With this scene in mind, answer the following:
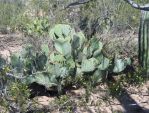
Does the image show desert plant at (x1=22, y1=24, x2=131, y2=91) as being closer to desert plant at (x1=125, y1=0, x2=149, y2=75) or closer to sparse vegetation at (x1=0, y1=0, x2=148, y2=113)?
sparse vegetation at (x1=0, y1=0, x2=148, y2=113)

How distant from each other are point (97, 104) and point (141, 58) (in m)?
1.56

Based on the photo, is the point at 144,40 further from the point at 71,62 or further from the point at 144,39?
the point at 71,62

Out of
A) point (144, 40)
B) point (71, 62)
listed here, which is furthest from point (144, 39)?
point (71, 62)

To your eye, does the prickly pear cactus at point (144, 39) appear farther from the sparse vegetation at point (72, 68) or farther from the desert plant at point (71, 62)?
the desert plant at point (71, 62)

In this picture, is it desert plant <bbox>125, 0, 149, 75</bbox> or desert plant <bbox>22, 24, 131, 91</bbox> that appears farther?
desert plant <bbox>125, 0, 149, 75</bbox>

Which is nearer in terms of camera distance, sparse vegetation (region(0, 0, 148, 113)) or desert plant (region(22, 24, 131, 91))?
sparse vegetation (region(0, 0, 148, 113))

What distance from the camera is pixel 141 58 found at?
6246 millimetres

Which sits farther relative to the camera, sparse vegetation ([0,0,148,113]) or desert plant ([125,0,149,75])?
desert plant ([125,0,149,75])

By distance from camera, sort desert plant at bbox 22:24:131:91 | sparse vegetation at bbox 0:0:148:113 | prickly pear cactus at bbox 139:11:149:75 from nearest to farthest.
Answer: sparse vegetation at bbox 0:0:148:113 < desert plant at bbox 22:24:131:91 < prickly pear cactus at bbox 139:11:149:75

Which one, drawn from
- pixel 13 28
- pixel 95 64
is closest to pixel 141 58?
pixel 95 64

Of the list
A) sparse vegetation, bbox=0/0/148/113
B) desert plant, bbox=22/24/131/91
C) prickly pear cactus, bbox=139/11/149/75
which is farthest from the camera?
prickly pear cactus, bbox=139/11/149/75

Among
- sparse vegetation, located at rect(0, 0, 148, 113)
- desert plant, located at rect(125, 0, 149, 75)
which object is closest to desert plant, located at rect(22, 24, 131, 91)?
sparse vegetation, located at rect(0, 0, 148, 113)

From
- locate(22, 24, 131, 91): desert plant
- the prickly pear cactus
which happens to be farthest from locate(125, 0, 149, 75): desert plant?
locate(22, 24, 131, 91): desert plant

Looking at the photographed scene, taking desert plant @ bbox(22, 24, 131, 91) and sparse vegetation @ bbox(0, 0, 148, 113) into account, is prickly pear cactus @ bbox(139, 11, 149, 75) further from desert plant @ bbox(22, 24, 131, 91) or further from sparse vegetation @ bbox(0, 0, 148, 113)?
desert plant @ bbox(22, 24, 131, 91)
